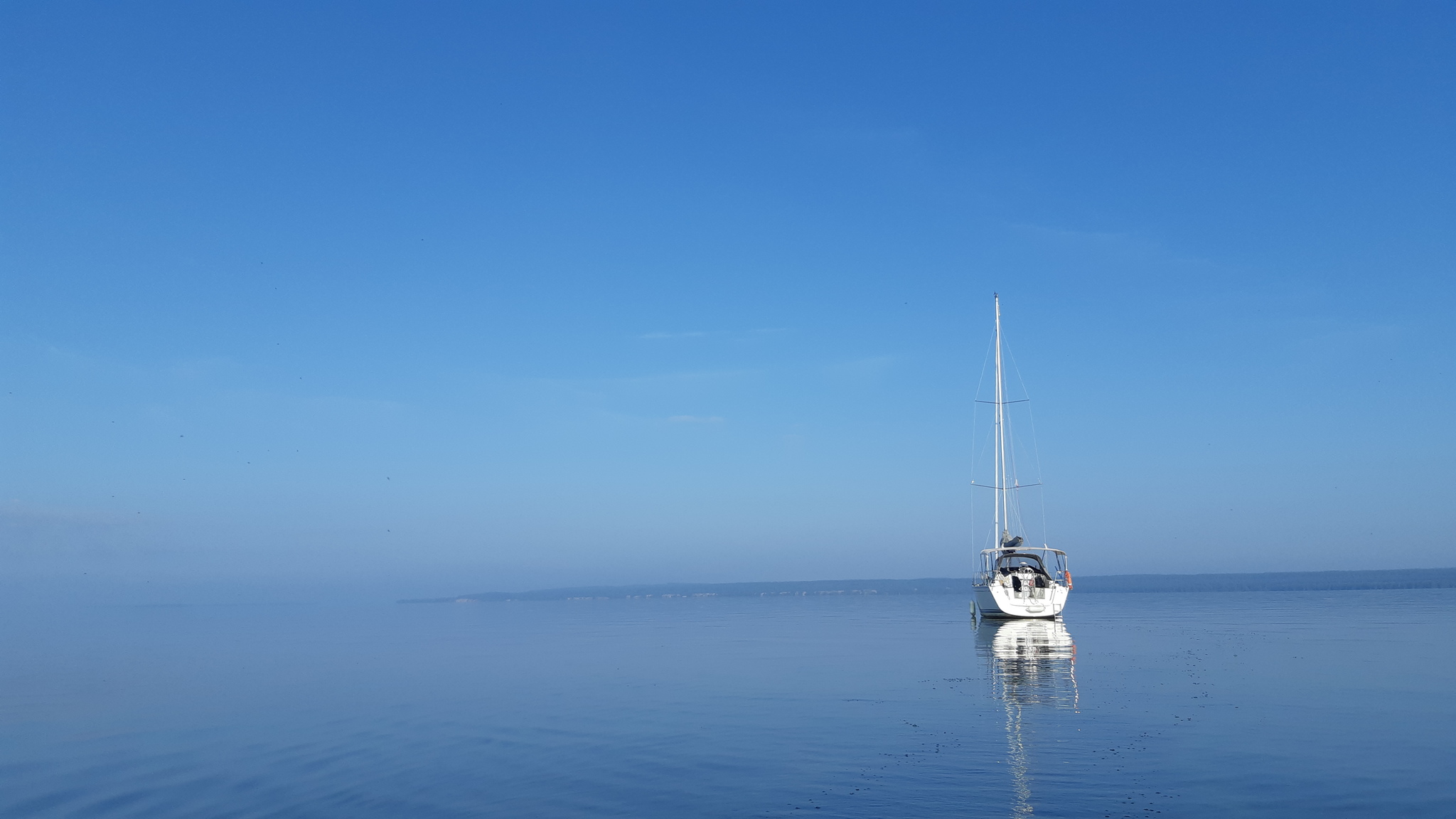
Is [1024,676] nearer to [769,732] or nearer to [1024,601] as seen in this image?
[769,732]

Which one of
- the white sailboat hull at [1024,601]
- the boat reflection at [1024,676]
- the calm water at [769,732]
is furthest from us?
the white sailboat hull at [1024,601]

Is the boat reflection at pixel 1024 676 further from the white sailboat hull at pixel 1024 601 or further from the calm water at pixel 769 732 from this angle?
the white sailboat hull at pixel 1024 601

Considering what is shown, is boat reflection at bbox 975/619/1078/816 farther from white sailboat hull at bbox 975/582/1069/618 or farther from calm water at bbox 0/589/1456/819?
white sailboat hull at bbox 975/582/1069/618

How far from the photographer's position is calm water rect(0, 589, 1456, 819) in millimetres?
16750

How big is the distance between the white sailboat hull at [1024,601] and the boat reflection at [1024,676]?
10.8 ft

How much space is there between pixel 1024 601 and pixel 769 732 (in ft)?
153

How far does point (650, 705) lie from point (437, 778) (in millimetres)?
10554

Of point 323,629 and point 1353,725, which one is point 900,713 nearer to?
point 1353,725

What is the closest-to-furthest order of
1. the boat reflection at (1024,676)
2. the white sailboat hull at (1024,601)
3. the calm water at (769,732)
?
the calm water at (769,732) → the boat reflection at (1024,676) → the white sailboat hull at (1024,601)

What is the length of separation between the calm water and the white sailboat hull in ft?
46.2

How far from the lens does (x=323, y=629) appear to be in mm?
92750

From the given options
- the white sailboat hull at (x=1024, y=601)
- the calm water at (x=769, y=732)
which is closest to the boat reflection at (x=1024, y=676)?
the calm water at (x=769, y=732)

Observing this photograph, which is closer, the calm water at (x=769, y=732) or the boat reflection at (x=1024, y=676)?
the calm water at (x=769, y=732)

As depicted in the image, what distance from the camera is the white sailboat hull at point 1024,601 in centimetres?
6538
